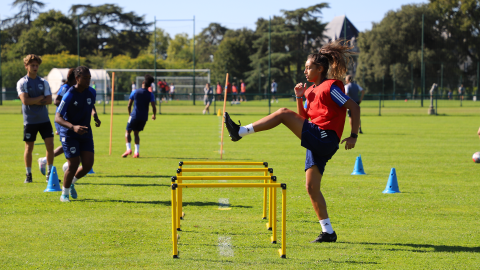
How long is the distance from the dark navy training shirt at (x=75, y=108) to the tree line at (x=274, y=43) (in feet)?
156

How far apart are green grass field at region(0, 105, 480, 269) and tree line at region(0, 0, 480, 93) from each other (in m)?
46.6

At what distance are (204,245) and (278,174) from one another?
4845 mm

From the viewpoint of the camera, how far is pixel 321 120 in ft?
16.5

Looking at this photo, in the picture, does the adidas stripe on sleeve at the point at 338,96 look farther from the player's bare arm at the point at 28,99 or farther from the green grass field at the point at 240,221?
the player's bare arm at the point at 28,99

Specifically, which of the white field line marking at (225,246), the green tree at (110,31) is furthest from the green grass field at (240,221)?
the green tree at (110,31)

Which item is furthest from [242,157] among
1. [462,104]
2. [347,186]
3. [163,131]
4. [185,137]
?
[462,104]

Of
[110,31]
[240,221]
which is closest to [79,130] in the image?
[240,221]

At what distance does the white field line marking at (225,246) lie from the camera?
487 centimetres

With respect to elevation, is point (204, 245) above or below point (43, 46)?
below

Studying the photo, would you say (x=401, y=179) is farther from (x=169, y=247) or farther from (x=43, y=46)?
(x=43, y=46)

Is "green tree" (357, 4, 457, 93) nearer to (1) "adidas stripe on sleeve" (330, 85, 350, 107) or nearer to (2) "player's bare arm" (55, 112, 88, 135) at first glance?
(2) "player's bare arm" (55, 112, 88, 135)

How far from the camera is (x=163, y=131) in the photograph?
65.7ft

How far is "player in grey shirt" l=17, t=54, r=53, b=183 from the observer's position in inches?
319

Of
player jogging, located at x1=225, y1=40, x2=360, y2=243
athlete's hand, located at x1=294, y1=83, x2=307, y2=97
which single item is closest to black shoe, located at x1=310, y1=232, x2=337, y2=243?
player jogging, located at x1=225, y1=40, x2=360, y2=243
